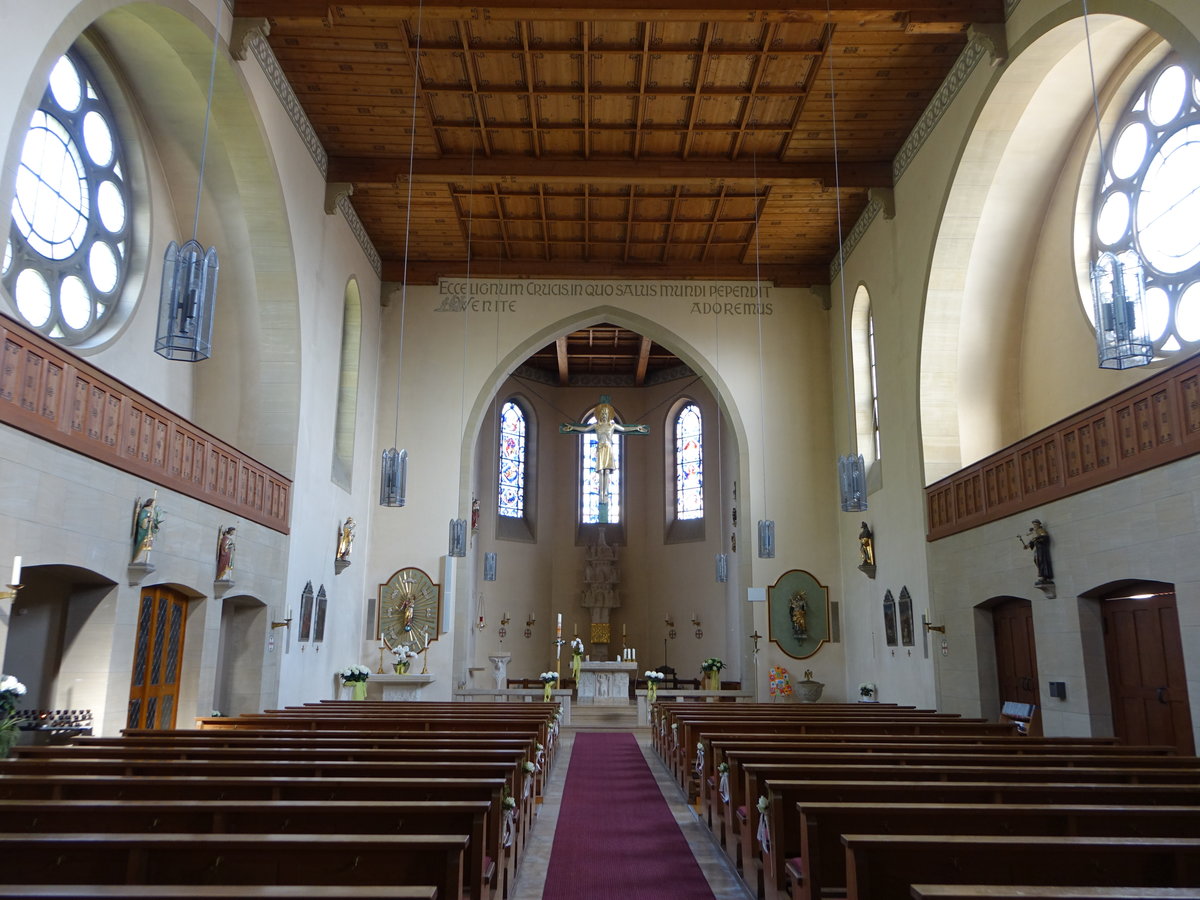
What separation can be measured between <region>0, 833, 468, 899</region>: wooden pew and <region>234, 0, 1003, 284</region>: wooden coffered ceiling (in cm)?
925

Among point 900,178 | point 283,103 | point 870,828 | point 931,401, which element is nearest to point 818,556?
point 931,401

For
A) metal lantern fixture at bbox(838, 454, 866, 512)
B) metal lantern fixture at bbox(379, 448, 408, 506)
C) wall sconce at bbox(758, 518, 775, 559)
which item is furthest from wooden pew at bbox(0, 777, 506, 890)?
wall sconce at bbox(758, 518, 775, 559)

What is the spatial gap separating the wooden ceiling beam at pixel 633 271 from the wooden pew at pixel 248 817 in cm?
1459

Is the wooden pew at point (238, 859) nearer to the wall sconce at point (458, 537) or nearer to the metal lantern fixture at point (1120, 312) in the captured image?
the metal lantern fixture at point (1120, 312)

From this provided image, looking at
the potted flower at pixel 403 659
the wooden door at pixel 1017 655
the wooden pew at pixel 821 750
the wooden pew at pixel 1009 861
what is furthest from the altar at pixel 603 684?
the wooden pew at pixel 1009 861

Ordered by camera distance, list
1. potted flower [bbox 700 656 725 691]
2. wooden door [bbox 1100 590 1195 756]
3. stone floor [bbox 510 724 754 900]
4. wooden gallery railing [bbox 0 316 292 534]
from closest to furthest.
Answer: stone floor [bbox 510 724 754 900] → wooden gallery railing [bbox 0 316 292 534] → wooden door [bbox 1100 590 1195 756] → potted flower [bbox 700 656 725 691]

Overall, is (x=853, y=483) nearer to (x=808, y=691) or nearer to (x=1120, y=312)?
(x=1120, y=312)

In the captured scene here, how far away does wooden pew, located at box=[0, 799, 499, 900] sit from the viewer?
3.75m

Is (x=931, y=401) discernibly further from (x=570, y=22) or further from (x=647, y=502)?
(x=647, y=502)

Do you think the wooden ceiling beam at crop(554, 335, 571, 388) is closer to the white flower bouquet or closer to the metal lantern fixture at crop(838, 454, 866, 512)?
the white flower bouquet

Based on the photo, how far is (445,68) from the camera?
11859mm

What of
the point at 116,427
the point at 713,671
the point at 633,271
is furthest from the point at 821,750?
the point at 633,271

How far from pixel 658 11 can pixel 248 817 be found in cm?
923

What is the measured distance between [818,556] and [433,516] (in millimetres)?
7066
